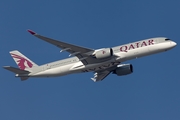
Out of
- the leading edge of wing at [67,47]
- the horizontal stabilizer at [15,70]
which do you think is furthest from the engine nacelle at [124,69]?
the horizontal stabilizer at [15,70]

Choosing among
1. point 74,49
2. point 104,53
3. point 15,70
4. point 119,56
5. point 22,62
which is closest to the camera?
point 104,53

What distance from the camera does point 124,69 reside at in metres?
65.3

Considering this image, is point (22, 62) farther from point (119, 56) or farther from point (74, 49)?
point (119, 56)

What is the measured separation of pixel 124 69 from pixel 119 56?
5716mm

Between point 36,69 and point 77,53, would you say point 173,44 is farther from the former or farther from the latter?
point 36,69

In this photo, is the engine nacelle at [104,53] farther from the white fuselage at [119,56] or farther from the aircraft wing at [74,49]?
the aircraft wing at [74,49]

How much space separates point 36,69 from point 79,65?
6798mm

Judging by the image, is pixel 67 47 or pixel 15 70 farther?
pixel 15 70

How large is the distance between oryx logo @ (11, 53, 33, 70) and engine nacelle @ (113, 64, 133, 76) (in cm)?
1295

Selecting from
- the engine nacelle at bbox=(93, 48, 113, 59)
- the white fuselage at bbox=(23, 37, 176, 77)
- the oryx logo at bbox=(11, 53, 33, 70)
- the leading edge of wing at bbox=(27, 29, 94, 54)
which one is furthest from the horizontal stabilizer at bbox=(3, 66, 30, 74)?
the engine nacelle at bbox=(93, 48, 113, 59)

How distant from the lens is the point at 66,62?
62.0m

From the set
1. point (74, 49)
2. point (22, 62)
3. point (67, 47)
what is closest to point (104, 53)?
point (74, 49)

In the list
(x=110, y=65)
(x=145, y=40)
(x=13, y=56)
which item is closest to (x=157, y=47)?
(x=145, y=40)

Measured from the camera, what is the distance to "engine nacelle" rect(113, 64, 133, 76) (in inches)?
2571
